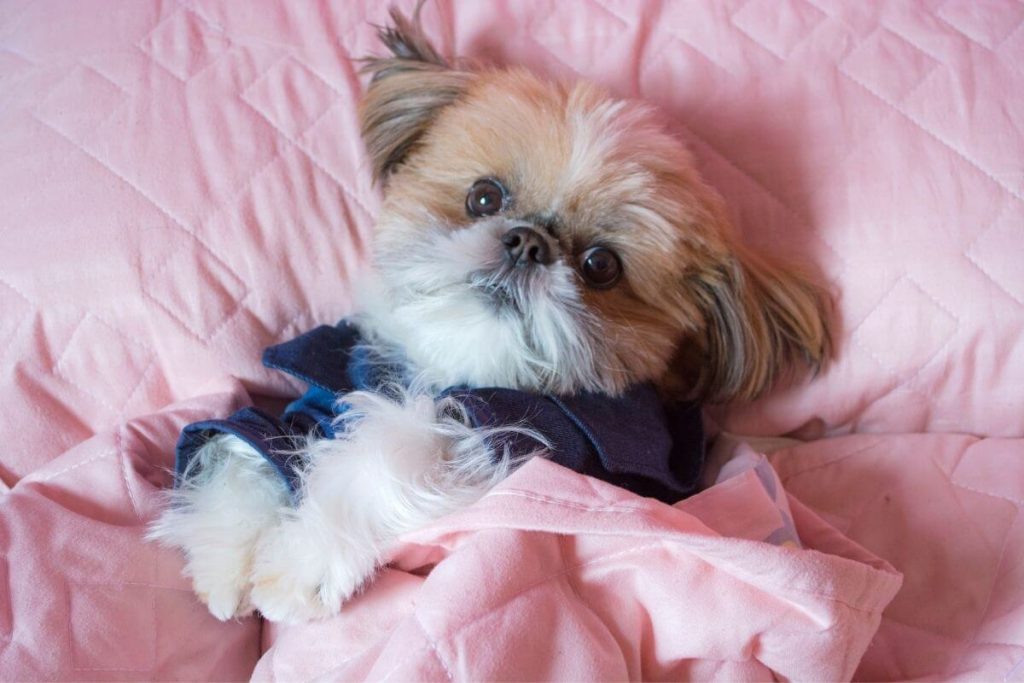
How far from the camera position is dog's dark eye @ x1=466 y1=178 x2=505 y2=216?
1.46 meters

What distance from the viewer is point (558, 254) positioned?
136cm

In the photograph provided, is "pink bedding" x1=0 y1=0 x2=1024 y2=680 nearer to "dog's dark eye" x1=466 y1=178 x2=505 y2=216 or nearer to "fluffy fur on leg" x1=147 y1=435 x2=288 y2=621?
"fluffy fur on leg" x1=147 y1=435 x2=288 y2=621

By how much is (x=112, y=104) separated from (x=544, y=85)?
2.78 ft

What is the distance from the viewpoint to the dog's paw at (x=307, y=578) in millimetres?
1207

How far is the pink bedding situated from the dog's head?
17 centimetres

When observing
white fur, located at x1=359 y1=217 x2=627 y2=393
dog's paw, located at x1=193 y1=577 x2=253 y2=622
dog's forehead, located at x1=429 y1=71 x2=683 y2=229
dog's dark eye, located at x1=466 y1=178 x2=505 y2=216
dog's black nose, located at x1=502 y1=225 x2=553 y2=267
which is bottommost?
dog's paw, located at x1=193 y1=577 x2=253 y2=622

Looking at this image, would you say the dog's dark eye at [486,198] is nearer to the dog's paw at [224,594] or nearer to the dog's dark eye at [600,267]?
the dog's dark eye at [600,267]

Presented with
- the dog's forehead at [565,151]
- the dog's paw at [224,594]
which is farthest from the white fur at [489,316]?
the dog's paw at [224,594]

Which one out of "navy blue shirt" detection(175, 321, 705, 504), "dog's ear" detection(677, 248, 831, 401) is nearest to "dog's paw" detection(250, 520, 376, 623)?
"navy blue shirt" detection(175, 321, 705, 504)

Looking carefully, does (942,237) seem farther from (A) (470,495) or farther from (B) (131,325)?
(B) (131,325)

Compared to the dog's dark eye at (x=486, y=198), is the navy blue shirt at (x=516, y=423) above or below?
below

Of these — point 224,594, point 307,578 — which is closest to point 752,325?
point 307,578

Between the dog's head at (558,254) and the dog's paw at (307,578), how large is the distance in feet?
1.21

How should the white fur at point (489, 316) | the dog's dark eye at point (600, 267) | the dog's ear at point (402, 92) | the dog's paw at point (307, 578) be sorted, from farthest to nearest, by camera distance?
1. the dog's ear at point (402, 92)
2. the dog's dark eye at point (600, 267)
3. the white fur at point (489, 316)
4. the dog's paw at point (307, 578)
